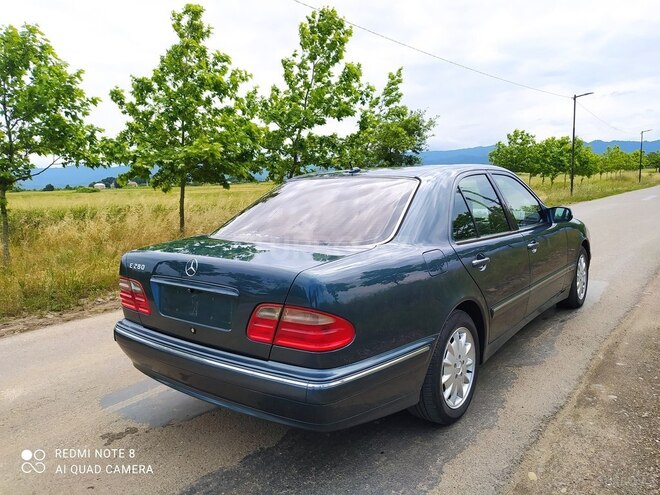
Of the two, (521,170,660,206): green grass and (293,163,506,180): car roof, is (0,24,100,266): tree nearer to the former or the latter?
(293,163,506,180): car roof

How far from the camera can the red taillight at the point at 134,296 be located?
278 cm

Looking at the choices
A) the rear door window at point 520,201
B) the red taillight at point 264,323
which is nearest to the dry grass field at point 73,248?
the red taillight at point 264,323

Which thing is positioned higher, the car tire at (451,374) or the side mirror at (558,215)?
the side mirror at (558,215)

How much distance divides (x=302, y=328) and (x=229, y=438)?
1075mm

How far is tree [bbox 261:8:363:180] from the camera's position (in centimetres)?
1104

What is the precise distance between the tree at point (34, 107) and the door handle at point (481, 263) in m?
7.03

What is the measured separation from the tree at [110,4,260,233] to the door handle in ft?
23.5

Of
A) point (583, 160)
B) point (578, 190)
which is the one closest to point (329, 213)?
point (578, 190)

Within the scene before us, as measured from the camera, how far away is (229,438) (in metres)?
2.76

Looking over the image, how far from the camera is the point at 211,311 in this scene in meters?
2.40

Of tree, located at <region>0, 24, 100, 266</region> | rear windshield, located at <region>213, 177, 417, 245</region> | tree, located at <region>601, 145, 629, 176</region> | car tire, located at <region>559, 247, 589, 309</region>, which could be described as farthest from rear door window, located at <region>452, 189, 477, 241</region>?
tree, located at <region>601, 145, 629, 176</region>

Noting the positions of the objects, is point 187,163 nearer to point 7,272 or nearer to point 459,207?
point 7,272

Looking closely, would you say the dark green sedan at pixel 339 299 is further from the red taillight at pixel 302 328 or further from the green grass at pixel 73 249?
the green grass at pixel 73 249

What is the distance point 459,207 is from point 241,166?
24.7ft
